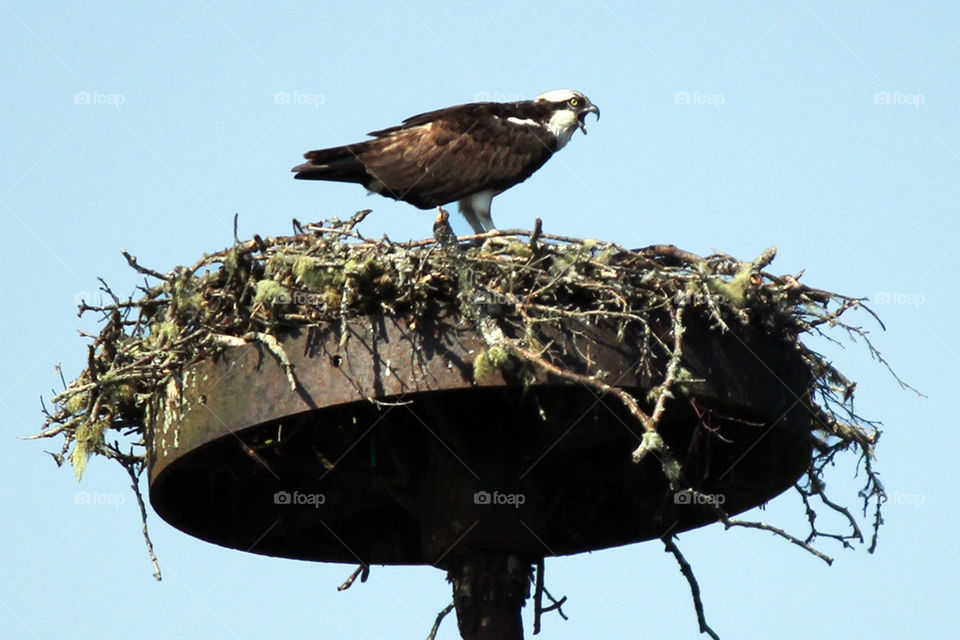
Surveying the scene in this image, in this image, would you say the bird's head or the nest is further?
the bird's head

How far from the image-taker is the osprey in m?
9.78

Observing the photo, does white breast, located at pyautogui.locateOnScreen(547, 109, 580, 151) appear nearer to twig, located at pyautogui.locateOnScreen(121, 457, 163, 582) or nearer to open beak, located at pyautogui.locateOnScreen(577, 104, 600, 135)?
open beak, located at pyautogui.locateOnScreen(577, 104, 600, 135)

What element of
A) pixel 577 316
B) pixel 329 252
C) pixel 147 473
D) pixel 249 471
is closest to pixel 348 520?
pixel 249 471

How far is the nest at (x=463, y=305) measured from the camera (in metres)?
6.13

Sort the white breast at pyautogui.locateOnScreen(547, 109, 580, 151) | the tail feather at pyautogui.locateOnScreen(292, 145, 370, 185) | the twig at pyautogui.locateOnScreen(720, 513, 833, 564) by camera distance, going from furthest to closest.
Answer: the white breast at pyautogui.locateOnScreen(547, 109, 580, 151) < the tail feather at pyautogui.locateOnScreen(292, 145, 370, 185) < the twig at pyautogui.locateOnScreen(720, 513, 833, 564)

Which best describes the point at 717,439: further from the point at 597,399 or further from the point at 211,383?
the point at 211,383

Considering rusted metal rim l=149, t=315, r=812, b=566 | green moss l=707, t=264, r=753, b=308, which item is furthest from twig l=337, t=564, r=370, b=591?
green moss l=707, t=264, r=753, b=308

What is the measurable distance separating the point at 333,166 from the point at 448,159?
2.70 feet

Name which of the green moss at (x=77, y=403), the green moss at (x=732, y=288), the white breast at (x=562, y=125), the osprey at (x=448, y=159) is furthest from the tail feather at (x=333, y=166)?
the green moss at (x=732, y=288)

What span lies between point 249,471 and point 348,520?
0.71m

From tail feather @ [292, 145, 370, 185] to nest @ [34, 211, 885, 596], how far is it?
7.81 feet

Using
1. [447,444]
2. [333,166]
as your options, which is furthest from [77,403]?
[333,166]

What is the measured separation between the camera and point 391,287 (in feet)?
20.5

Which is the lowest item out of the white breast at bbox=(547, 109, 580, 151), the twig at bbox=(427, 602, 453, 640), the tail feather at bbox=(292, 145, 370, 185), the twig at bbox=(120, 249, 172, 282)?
the twig at bbox=(427, 602, 453, 640)
